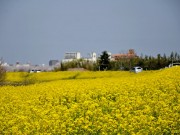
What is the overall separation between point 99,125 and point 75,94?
294 inches

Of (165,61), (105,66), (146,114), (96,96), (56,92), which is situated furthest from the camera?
(105,66)

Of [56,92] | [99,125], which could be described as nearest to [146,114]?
[99,125]

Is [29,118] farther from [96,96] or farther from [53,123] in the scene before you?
[96,96]

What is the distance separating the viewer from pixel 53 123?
10125mm

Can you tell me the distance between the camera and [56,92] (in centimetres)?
1811

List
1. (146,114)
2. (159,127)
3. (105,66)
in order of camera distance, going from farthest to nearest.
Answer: (105,66)
(146,114)
(159,127)

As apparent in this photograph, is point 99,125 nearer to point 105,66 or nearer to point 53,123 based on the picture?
point 53,123

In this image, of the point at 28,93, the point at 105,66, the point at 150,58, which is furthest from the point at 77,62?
the point at 28,93

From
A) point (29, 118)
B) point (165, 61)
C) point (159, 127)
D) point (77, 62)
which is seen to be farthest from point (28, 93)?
point (77, 62)

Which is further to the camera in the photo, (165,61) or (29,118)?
(165,61)

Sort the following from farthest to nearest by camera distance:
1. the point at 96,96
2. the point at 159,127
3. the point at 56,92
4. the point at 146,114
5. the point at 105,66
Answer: the point at 105,66, the point at 56,92, the point at 96,96, the point at 146,114, the point at 159,127

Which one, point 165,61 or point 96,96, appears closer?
point 96,96

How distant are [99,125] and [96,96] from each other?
6573 mm

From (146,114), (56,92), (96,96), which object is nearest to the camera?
(146,114)
